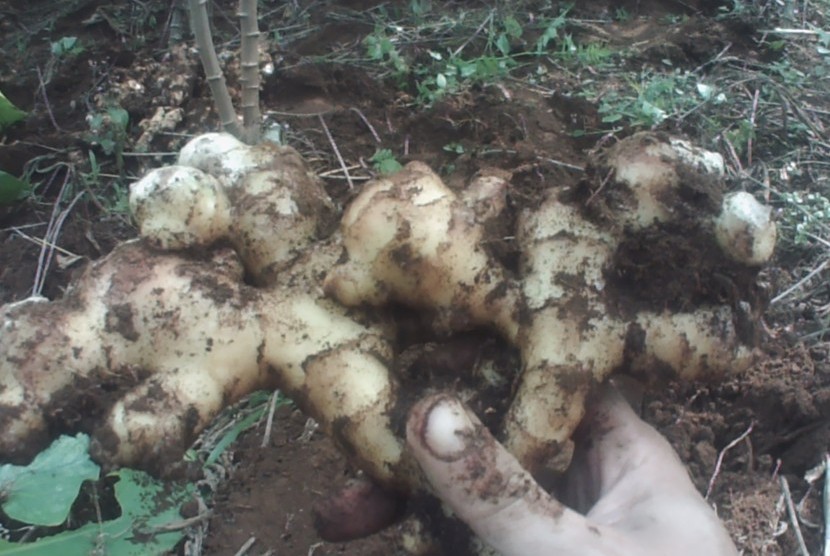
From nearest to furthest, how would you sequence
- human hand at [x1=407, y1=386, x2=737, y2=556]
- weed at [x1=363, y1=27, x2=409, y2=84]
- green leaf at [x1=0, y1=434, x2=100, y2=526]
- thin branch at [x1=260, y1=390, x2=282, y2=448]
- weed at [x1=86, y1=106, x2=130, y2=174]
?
human hand at [x1=407, y1=386, x2=737, y2=556]
green leaf at [x1=0, y1=434, x2=100, y2=526]
thin branch at [x1=260, y1=390, x2=282, y2=448]
weed at [x1=86, y1=106, x2=130, y2=174]
weed at [x1=363, y1=27, x2=409, y2=84]

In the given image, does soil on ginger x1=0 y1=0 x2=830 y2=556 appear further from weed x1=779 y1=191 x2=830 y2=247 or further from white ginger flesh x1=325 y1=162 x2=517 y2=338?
weed x1=779 y1=191 x2=830 y2=247

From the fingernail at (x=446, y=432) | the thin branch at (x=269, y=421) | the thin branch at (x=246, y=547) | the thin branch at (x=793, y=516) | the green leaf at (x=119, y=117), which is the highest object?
the fingernail at (x=446, y=432)

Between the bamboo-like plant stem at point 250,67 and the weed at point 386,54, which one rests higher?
the bamboo-like plant stem at point 250,67

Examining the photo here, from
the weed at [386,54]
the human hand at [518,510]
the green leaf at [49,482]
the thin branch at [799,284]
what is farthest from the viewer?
the weed at [386,54]

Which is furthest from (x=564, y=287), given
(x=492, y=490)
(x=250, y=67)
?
(x=250, y=67)

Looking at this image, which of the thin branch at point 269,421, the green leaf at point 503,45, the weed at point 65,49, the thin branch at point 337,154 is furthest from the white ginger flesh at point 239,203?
the weed at point 65,49

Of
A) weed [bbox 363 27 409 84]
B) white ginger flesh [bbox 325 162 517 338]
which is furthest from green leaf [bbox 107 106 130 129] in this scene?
white ginger flesh [bbox 325 162 517 338]

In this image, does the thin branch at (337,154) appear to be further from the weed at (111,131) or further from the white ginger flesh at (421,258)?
the white ginger flesh at (421,258)
